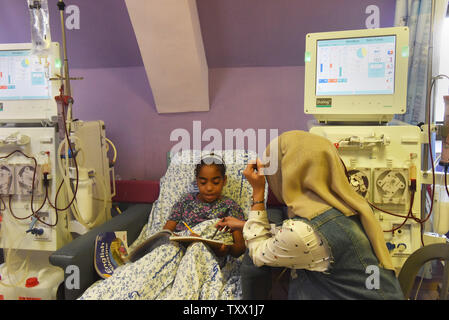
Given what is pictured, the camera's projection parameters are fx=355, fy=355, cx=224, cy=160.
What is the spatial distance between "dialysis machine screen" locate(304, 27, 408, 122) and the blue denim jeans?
2.51 ft

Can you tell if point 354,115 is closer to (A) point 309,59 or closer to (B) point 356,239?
(A) point 309,59

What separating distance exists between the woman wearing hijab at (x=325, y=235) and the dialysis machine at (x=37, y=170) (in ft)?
3.65

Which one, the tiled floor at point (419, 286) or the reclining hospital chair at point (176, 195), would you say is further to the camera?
the reclining hospital chair at point (176, 195)

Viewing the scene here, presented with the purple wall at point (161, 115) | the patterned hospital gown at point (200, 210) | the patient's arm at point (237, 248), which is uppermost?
the purple wall at point (161, 115)

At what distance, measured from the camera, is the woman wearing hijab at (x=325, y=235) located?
105 centimetres

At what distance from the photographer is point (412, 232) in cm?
158

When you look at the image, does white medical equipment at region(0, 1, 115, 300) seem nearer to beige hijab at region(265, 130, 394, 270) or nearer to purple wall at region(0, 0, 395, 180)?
purple wall at region(0, 0, 395, 180)

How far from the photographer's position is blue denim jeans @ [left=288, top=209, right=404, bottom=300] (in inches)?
41.2

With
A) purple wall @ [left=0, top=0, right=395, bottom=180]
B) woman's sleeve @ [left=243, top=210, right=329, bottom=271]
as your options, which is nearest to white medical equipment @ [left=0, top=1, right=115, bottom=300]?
purple wall @ [left=0, top=0, right=395, bottom=180]

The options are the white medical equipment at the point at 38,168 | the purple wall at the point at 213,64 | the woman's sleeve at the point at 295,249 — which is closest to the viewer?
the woman's sleeve at the point at 295,249

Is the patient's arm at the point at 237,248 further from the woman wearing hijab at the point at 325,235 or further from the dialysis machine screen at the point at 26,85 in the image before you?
the dialysis machine screen at the point at 26,85

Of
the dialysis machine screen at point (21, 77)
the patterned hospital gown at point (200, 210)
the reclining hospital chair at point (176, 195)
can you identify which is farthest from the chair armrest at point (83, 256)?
the dialysis machine screen at point (21, 77)

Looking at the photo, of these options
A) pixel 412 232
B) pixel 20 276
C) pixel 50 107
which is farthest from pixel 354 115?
pixel 20 276

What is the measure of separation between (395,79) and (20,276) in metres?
2.09
